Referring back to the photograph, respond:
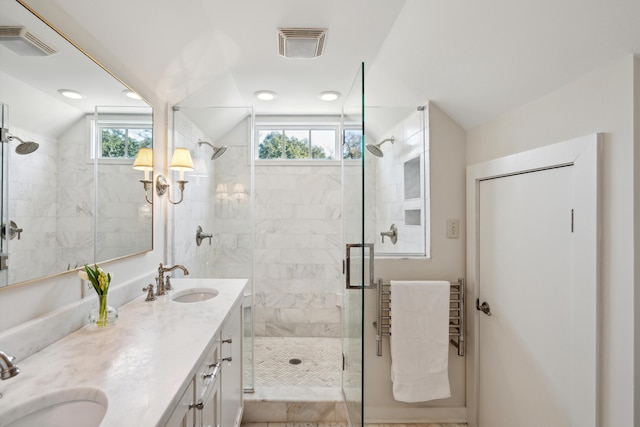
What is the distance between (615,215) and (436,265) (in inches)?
41.8

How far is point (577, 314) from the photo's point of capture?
1.29m

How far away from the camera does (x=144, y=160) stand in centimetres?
182

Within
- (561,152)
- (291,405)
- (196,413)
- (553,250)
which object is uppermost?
(561,152)

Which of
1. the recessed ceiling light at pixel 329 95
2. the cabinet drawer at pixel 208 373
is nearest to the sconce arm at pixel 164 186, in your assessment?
the cabinet drawer at pixel 208 373

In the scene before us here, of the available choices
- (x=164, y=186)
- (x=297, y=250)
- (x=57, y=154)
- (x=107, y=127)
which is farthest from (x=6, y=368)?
(x=297, y=250)

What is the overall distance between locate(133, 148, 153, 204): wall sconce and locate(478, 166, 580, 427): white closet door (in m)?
2.08

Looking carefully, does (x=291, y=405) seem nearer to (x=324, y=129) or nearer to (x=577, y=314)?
(x=577, y=314)

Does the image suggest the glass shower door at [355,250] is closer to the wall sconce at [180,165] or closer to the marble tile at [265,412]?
the marble tile at [265,412]

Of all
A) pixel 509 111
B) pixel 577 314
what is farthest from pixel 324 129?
pixel 577 314

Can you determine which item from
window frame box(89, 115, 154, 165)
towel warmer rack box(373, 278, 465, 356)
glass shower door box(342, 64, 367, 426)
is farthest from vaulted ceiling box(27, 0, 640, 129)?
towel warmer rack box(373, 278, 465, 356)

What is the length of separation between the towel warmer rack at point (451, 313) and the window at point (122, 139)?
5.51ft

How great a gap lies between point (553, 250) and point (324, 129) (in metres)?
2.58

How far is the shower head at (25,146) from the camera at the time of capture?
0.98m

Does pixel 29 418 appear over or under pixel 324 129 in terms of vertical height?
under
